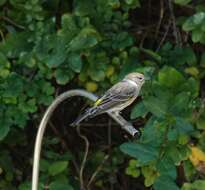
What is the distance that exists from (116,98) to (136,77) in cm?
27

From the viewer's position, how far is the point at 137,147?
2137 millimetres

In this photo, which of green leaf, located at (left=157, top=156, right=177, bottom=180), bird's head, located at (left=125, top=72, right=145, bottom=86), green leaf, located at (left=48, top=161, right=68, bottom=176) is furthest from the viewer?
green leaf, located at (left=48, top=161, right=68, bottom=176)

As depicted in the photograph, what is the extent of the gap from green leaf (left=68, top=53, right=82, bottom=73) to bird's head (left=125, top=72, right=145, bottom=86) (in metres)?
0.22

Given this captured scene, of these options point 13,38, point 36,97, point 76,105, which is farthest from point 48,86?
point 76,105

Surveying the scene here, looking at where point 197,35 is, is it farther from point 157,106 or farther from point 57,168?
point 157,106

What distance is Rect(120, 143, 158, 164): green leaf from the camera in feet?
6.92

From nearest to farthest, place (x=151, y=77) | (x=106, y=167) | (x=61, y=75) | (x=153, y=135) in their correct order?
(x=153, y=135) → (x=151, y=77) → (x=61, y=75) → (x=106, y=167)

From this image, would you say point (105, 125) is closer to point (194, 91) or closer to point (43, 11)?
point (43, 11)

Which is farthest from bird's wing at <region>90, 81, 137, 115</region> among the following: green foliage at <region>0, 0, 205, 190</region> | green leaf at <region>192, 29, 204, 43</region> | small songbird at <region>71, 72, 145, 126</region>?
green leaf at <region>192, 29, 204, 43</region>

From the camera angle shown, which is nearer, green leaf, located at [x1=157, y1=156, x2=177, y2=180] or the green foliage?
green leaf, located at [x1=157, y1=156, x2=177, y2=180]

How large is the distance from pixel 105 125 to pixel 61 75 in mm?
683

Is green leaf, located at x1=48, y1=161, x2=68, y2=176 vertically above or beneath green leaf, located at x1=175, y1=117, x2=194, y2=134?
beneath

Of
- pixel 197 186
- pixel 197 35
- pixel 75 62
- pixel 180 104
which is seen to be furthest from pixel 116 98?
pixel 180 104

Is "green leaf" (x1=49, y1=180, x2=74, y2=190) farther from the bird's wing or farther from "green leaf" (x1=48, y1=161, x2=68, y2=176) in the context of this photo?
the bird's wing
